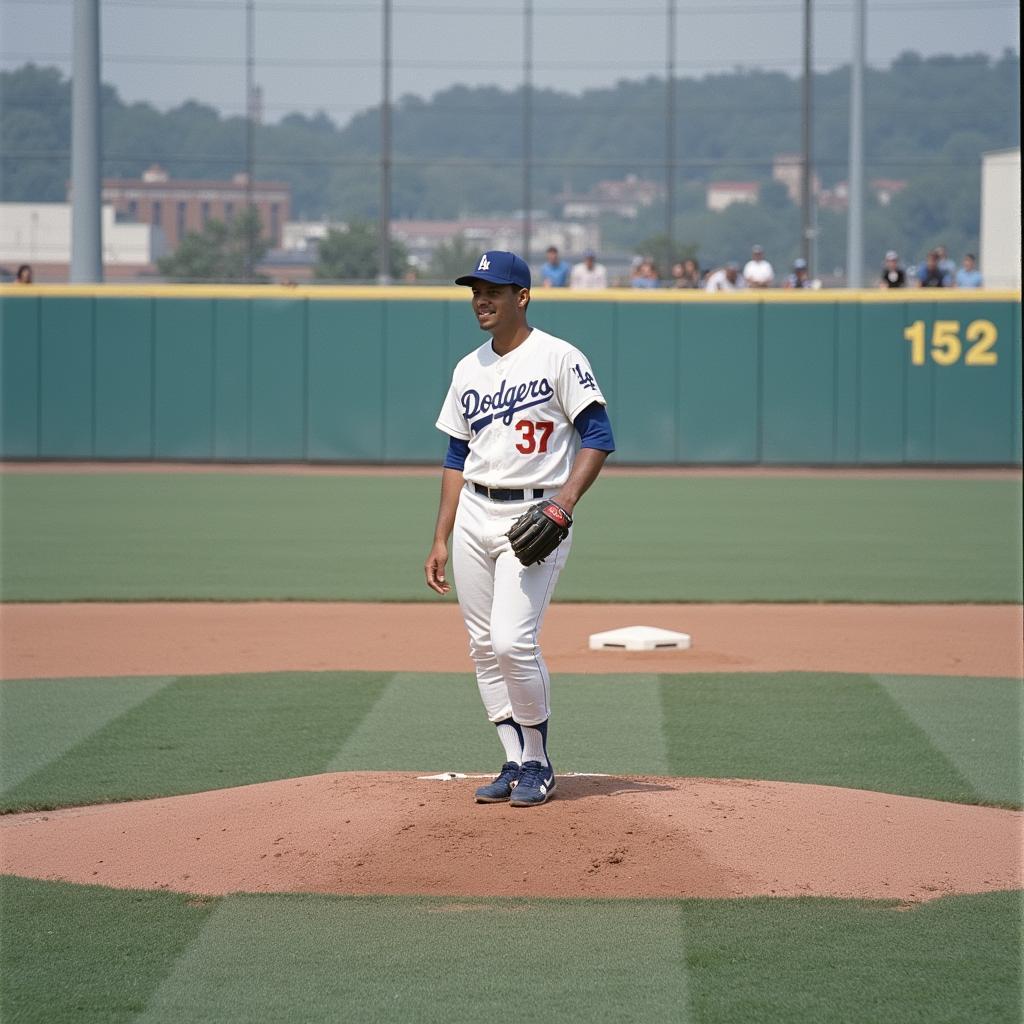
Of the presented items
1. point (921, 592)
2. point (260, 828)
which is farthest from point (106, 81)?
point (260, 828)

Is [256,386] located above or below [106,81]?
below

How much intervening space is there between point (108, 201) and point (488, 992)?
3285cm

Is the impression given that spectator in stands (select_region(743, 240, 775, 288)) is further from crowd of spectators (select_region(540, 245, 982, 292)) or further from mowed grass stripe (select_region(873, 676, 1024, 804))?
mowed grass stripe (select_region(873, 676, 1024, 804))

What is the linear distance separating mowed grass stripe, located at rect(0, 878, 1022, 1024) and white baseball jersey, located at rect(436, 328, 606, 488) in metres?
1.48

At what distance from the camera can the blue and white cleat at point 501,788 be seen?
5453 millimetres

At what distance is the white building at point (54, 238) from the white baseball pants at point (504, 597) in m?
25.9

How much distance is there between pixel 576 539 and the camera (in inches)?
629

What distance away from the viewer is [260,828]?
5359 mm

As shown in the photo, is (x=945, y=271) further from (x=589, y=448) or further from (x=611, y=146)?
(x=589, y=448)

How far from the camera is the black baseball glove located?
17.1 feet

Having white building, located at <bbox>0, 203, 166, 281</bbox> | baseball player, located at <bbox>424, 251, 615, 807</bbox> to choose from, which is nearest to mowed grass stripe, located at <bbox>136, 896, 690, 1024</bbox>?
baseball player, located at <bbox>424, 251, 615, 807</bbox>

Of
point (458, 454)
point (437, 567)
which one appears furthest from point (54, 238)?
point (437, 567)

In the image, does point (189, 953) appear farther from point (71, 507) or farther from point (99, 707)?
point (71, 507)

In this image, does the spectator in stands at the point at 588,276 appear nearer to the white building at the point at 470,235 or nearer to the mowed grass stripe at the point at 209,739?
the white building at the point at 470,235
